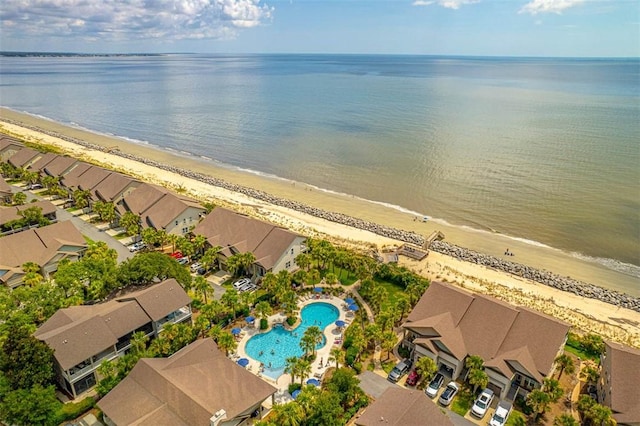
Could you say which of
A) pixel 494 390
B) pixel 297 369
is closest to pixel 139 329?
pixel 297 369

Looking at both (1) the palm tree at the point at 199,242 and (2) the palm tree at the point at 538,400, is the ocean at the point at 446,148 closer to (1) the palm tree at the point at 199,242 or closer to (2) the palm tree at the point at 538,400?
(2) the palm tree at the point at 538,400

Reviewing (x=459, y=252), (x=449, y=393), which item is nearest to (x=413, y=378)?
(x=449, y=393)

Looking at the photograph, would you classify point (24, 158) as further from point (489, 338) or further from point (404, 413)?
point (489, 338)

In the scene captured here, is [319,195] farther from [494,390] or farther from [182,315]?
[494,390]

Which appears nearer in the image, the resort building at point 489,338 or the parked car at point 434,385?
the resort building at point 489,338

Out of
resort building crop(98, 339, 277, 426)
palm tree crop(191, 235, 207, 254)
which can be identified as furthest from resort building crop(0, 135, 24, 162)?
resort building crop(98, 339, 277, 426)

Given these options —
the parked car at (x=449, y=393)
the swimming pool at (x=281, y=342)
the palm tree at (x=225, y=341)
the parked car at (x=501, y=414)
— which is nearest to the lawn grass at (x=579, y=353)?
the parked car at (x=501, y=414)
